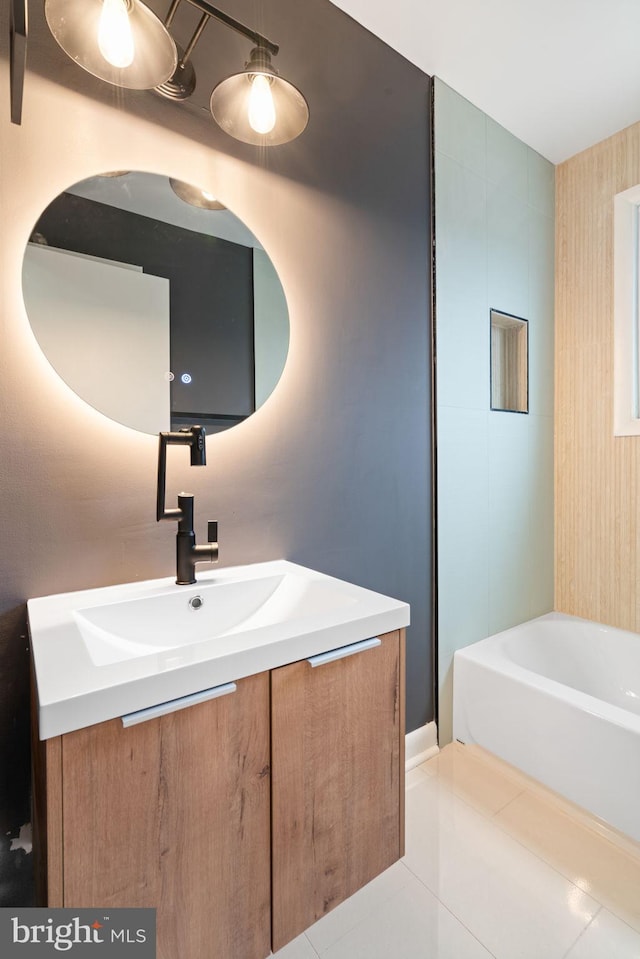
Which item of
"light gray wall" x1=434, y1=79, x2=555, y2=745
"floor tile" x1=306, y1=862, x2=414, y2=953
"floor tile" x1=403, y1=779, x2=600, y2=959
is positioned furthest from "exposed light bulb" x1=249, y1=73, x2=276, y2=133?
"floor tile" x1=403, y1=779, x2=600, y2=959

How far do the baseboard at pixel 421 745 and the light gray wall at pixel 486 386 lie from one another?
0.04 metres

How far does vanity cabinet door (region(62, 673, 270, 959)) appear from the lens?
619 mm

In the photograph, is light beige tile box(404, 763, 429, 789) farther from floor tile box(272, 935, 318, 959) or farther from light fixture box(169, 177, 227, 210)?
light fixture box(169, 177, 227, 210)

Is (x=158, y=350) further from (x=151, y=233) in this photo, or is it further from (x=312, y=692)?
(x=312, y=692)

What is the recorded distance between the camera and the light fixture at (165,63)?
37.9 inches

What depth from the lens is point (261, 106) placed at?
3.82ft

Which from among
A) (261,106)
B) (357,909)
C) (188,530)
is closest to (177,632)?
(188,530)

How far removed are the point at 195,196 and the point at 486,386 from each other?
1355mm

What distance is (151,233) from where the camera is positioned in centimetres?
116

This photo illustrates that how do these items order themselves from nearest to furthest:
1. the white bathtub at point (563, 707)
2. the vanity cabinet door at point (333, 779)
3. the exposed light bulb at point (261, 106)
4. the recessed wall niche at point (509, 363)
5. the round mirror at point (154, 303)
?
1. the vanity cabinet door at point (333, 779)
2. the round mirror at point (154, 303)
3. the exposed light bulb at point (261, 106)
4. the white bathtub at point (563, 707)
5. the recessed wall niche at point (509, 363)

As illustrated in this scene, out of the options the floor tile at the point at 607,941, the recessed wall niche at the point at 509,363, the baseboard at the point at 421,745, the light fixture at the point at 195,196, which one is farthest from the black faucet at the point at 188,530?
the recessed wall niche at the point at 509,363

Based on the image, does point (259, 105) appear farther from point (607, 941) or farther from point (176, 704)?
point (607, 941)

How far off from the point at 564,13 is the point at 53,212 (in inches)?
71.4

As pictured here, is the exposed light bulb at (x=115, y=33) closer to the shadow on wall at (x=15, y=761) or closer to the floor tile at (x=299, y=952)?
the shadow on wall at (x=15, y=761)
